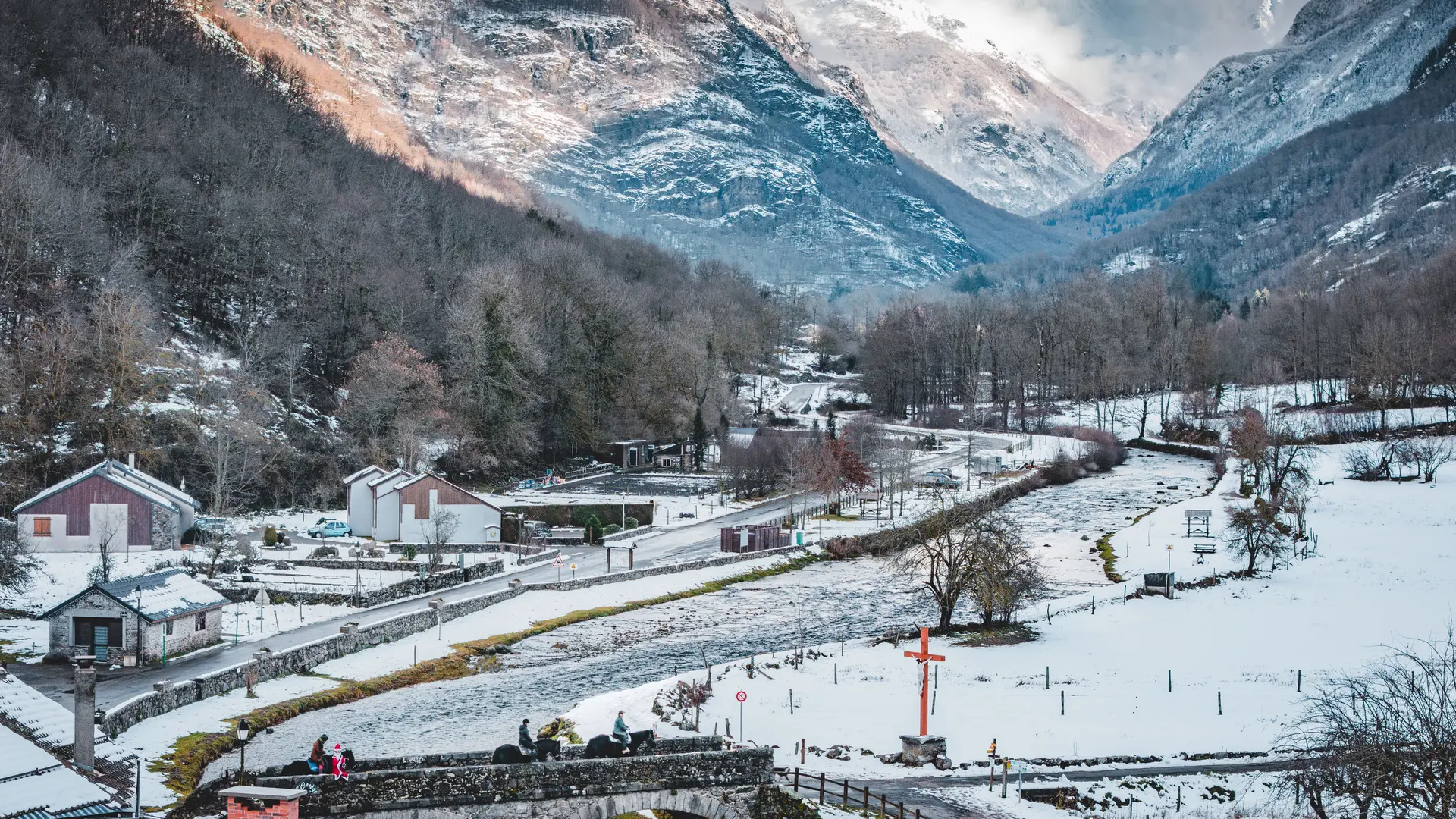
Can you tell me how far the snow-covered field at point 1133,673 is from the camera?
99.9 ft

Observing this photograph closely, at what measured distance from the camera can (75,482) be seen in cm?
5297

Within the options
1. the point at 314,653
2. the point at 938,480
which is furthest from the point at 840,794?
the point at 938,480

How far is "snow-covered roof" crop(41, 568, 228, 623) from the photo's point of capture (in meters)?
36.8

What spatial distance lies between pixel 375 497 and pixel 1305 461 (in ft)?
216

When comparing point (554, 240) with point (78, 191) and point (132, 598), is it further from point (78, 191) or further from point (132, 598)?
point (132, 598)

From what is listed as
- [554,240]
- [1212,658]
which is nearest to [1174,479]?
[1212,658]

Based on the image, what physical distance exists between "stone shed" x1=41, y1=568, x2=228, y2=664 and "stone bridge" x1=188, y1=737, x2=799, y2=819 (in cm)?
1980

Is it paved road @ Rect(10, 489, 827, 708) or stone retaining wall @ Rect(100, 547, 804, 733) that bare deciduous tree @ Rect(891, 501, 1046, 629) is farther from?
paved road @ Rect(10, 489, 827, 708)

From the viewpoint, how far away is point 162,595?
38.4 meters

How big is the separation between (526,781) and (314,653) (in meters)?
22.0

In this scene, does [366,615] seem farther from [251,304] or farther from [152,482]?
[251,304]

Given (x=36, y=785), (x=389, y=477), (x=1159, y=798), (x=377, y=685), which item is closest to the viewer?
(x=36, y=785)

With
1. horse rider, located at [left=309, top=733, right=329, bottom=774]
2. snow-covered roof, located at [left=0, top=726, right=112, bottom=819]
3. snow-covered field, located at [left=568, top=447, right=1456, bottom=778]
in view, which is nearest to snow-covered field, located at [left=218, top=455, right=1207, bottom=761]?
snow-covered field, located at [left=568, top=447, right=1456, bottom=778]

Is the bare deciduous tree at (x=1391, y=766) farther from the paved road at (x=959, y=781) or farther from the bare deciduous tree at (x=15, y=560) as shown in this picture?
the bare deciduous tree at (x=15, y=560)
